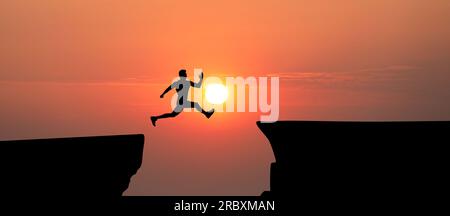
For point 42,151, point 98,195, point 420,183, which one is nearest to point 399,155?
point 420,183

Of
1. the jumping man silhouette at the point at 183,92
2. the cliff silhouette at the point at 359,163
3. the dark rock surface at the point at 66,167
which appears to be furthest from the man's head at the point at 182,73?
the cliff silhouette at the point at 359,163

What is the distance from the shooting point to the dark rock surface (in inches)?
631

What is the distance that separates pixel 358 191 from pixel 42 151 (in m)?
7.19

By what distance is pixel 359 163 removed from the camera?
1681 cm

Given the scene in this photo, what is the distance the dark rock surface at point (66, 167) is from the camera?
16.0m

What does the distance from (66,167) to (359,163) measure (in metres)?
6.71

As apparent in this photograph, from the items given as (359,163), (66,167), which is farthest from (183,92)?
(359,163)

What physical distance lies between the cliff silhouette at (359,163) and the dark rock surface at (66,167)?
374 cm

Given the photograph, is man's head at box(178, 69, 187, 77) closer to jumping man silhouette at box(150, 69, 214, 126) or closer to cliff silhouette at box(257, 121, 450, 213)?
jumping man silhouette at box(150, 69, 214, 126)

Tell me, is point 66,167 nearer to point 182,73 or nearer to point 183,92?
point 182,73

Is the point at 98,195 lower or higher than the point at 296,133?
lower

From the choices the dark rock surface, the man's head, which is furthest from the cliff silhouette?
the dark rock surface
